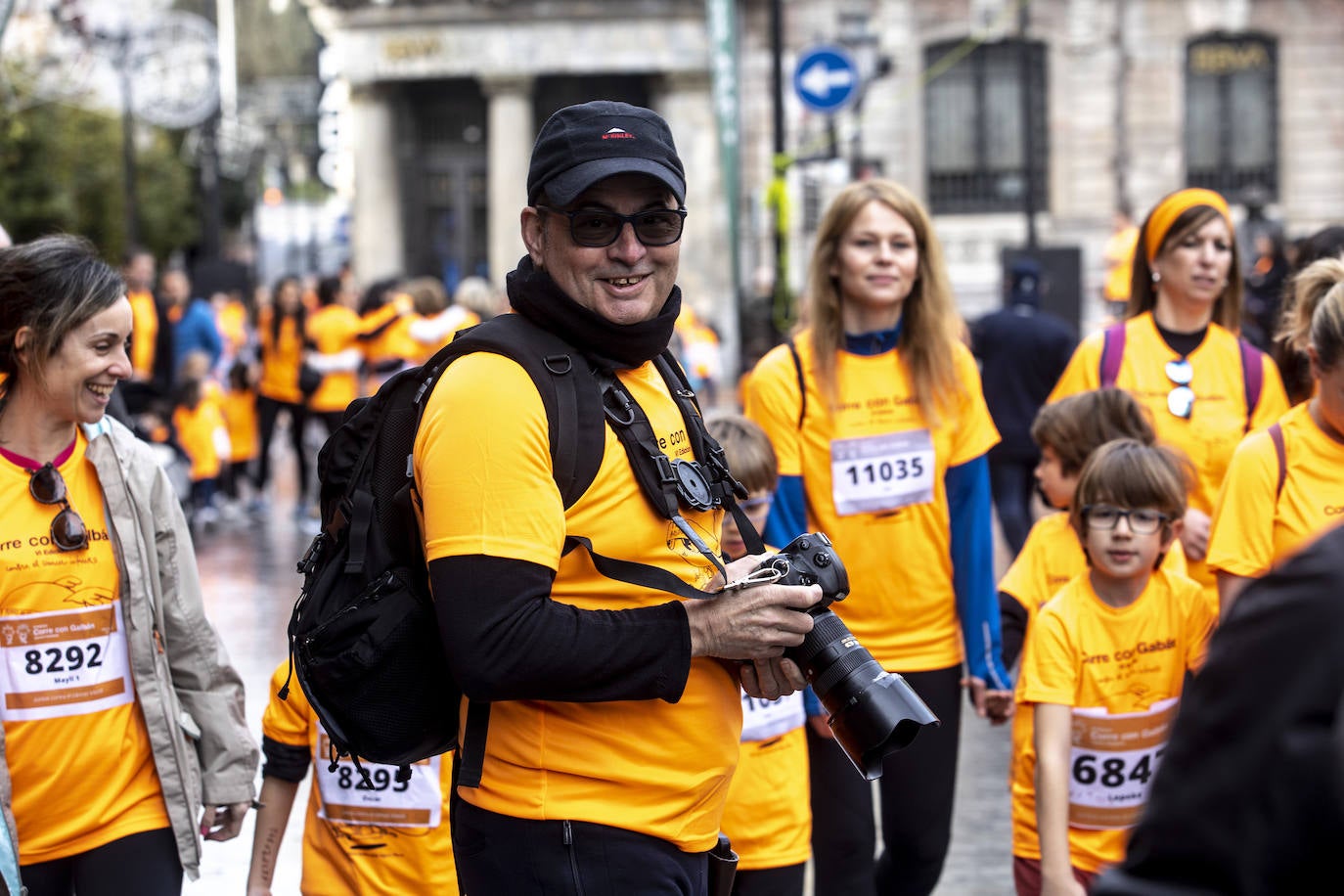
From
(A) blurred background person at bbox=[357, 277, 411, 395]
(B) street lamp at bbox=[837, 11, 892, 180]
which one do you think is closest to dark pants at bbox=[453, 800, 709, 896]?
(A) blurred background person at bbox=[357, 277, 411, 395]

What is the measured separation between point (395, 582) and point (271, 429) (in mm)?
13689

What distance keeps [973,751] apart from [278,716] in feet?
14.0

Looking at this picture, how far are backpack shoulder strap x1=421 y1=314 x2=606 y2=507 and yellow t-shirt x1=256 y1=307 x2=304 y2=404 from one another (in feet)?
42.3

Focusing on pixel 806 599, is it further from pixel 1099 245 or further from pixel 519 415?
pixel 1099 245

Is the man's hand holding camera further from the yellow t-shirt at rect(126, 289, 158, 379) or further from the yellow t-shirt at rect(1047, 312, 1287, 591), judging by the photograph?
the yellow t-shirt at rect(126, 289, 158, 379)

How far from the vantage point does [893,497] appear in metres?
4.75

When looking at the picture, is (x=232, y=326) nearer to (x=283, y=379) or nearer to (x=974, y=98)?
(x=283, y=379)

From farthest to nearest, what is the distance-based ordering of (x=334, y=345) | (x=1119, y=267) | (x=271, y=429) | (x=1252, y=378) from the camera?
(x=271, y=429)
(x=334, y=345)
(x=1119, y=267)
(x=1252, y=378)

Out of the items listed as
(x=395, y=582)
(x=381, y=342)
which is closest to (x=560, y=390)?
(x=395, y=582)

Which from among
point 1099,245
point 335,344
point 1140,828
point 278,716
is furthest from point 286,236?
point 1140,828

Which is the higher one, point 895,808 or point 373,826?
point 373,826

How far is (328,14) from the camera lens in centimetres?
3192

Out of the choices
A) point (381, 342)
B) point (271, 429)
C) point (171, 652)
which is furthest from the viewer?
point (271, 429)

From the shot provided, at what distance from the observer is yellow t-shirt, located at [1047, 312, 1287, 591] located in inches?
208
